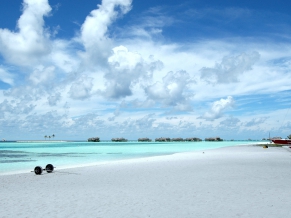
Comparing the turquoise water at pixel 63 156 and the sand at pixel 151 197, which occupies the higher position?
the sand at pixel 151 197

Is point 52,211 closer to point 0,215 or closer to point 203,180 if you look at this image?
point 0,215

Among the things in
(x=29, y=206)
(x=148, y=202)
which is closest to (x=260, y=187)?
(x=148, y=202)

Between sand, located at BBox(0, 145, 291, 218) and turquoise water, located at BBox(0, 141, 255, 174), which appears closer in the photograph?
sand, located at BBox(0, 145, 291, 218)

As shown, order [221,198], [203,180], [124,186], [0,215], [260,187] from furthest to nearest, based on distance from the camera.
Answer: [203,180], [124,186], [260,187], [221,198], [0,215]

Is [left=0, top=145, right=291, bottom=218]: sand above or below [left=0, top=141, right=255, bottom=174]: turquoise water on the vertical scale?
above

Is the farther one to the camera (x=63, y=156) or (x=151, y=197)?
(x=63, y=156)

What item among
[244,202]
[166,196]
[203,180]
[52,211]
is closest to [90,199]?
[52,211]

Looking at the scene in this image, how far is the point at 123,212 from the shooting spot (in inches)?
381

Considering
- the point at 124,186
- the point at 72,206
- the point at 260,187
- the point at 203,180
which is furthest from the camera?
the point at 203,180

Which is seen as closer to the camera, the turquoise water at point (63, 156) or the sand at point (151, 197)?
the sand at point (151, 197)

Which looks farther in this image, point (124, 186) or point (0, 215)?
point (124, 186)

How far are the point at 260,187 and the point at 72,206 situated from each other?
29.6ft

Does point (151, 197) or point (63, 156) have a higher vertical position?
point (151, 197)

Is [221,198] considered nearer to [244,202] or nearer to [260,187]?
[244,202]
